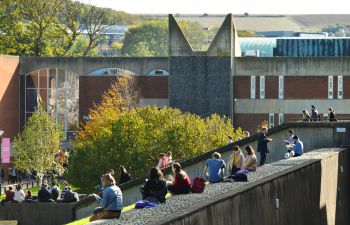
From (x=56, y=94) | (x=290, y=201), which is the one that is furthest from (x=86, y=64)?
(x=290, y=201)

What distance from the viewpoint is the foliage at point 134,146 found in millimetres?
69688

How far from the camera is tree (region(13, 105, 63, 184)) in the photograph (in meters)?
95.1

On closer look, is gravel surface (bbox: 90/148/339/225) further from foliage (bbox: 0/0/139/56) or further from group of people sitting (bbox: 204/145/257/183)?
foliage (bbox: 0/0/139/56)

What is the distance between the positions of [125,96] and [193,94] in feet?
17.4

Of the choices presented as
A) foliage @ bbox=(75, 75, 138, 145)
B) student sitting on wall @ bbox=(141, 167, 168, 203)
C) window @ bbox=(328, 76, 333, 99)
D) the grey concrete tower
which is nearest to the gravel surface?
student sitting on wall @ bbox=(141, 167, 168, 203)

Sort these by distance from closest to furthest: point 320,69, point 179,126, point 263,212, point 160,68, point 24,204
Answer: point 263,212 → point 24,204 → point 179,126 → point 320,69 → point 160,68

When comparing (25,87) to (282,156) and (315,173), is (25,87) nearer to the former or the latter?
(282,156)

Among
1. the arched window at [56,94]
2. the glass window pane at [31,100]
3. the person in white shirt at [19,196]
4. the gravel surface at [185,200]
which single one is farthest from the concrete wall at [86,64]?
the gravel surface at [185,200]

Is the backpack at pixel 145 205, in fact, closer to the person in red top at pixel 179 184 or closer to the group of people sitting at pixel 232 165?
the person in red top at pixel 179 184

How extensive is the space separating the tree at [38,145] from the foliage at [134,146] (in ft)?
69.6

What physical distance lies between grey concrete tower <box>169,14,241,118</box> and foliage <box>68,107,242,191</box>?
21943 millimetres

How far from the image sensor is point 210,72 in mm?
97250

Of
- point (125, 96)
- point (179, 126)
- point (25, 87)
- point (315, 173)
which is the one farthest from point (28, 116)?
point (315, 173)

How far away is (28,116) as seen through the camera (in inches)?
4139
